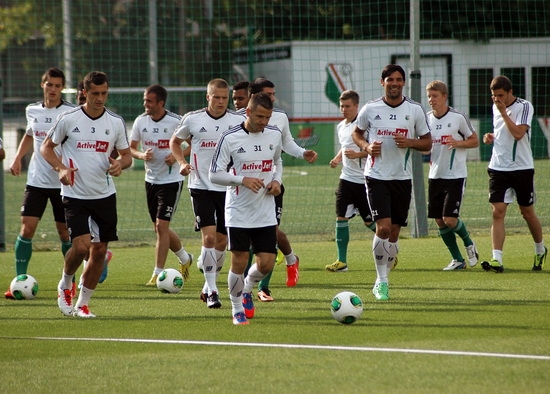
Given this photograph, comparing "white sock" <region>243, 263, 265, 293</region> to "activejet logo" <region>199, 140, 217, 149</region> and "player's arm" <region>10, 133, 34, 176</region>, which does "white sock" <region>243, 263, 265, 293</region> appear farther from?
"player's arm" <region>10, 133, 34, 176</region>

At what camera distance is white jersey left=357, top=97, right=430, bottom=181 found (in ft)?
32.5

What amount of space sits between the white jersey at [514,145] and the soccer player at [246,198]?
421 centimetres

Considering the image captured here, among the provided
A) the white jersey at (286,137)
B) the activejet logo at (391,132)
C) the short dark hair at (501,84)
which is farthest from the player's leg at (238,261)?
the short dark hair at (501,84)

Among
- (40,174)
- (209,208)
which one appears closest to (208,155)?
(209,208)

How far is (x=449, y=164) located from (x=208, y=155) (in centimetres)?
358

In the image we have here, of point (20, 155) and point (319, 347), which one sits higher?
point (20, 155)

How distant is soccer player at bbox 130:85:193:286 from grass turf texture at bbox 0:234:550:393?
506mm

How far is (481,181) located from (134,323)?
17.0 meters

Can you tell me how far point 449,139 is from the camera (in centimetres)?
1227

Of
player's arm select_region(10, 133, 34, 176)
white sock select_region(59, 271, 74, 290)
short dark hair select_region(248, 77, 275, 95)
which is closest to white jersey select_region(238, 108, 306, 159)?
short dark hair select_region(248, 77, 275, 95)

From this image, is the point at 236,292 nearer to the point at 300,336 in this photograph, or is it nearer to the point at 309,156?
the point at 300,336

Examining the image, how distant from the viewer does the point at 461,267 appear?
477 inches

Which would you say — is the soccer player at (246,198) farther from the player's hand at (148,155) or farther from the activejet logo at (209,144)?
the player's hand at (148,155)

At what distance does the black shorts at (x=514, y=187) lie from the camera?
467 inches
